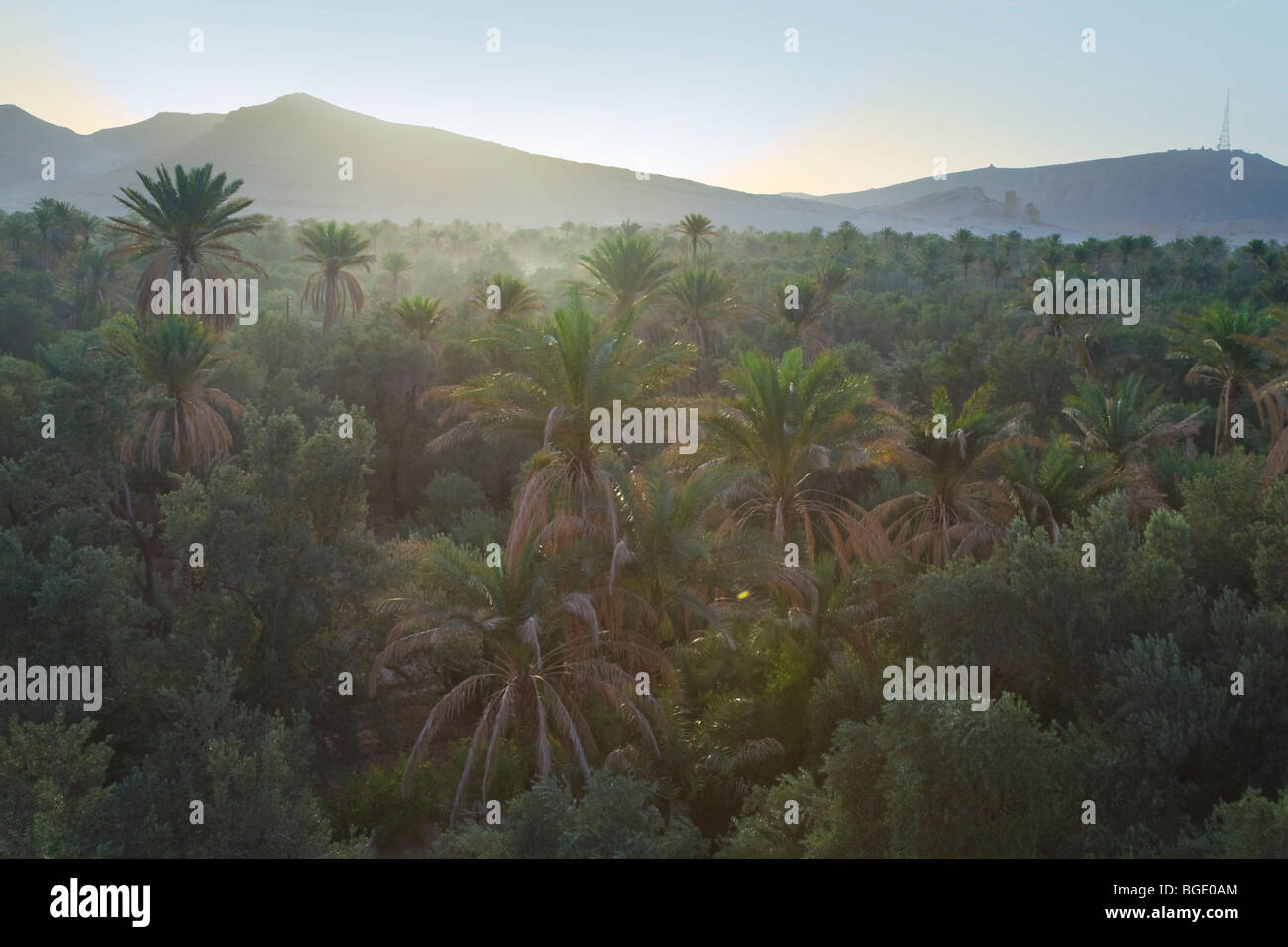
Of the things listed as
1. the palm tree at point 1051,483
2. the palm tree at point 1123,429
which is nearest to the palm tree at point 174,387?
the palm tree at point 1051,483

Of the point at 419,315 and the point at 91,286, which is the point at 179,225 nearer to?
the point at 419,315

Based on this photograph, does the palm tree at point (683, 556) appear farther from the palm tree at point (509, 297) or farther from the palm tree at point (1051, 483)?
the palm tree at point (509, 297)

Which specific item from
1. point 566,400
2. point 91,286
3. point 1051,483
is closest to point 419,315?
point 566,400

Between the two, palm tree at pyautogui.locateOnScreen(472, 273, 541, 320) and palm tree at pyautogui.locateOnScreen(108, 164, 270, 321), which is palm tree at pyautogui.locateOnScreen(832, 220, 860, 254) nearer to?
palm tree at pyautogui.locateOnScreen(472, 273, 541, 320)
